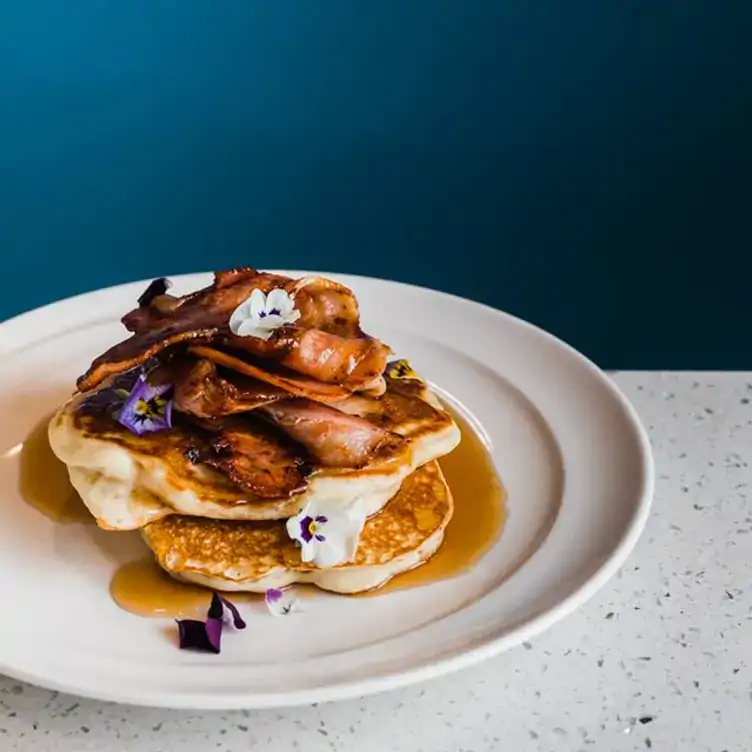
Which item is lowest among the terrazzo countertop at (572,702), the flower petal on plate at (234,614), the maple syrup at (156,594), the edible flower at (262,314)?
the terrazzo countertop at (572,702)

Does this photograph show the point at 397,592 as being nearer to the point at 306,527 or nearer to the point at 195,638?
the point at 306,527

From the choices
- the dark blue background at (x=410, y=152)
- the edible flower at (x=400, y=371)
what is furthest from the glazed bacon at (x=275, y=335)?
the dark blue background at (x=410, y=152)

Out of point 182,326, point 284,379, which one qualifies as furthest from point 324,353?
point 182,326

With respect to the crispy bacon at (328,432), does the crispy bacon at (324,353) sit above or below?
above

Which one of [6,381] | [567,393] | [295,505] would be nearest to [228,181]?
[6,381]

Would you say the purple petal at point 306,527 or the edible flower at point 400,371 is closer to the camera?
the purple petal at point 306,527

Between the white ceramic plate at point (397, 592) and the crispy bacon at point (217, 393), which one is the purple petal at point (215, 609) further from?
the crispy bacon at point (217, 393)

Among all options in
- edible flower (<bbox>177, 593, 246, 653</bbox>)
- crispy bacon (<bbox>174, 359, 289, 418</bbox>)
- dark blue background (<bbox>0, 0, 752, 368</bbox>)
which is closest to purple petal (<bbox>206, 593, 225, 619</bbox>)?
edible flower (<bbox>177, 593, 246, 653</bbox>)

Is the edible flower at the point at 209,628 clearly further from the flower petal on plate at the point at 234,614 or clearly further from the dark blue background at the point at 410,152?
the dark blue background at the point at 410,152

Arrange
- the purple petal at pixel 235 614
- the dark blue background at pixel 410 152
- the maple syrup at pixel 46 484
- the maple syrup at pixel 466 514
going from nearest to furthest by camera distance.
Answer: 1. the purple petal at pixel 235 614
2. the maple syrup at pixel 466 514
3. the maple syrup at pixel 46 484
4. the dark blue background at pixel 410 152

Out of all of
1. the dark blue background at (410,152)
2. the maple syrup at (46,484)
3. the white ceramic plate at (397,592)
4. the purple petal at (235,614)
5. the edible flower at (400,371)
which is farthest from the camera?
the dark blue background at (410,152)
